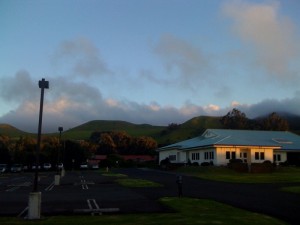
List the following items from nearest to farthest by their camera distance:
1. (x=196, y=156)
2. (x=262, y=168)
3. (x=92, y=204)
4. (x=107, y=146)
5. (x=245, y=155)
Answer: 1. (x=92, y=204)
2. (x=262, y=168)
3. (x=245, y=155)
4. (x=196, y=156)
5. (x=107, y=146)

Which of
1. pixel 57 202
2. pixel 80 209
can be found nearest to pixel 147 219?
pixel 80 209

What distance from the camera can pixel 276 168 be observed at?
5441 centimetres

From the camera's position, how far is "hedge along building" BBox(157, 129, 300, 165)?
6019 centimetres

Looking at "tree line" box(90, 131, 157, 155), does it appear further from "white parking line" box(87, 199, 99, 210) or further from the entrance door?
"white parking line" box(87, 199, 99, 210)

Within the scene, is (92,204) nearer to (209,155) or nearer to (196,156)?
(209,155)

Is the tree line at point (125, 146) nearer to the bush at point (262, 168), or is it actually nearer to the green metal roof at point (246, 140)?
the green metal roof at point (246, 140)

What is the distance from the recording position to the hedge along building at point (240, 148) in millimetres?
60188

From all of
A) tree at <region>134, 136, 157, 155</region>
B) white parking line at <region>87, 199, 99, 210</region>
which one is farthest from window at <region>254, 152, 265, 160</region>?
tree at <region>134, 136, 157, 155</region>

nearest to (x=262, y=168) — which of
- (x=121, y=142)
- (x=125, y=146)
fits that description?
(x=125, y=146)

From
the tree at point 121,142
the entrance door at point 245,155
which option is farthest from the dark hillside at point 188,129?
the entrance door at point 245,155

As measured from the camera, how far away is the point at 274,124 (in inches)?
4838

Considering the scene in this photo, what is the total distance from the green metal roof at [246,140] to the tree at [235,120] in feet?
160

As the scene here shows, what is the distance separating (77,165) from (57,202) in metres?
71.9

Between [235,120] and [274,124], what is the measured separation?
11427mm
